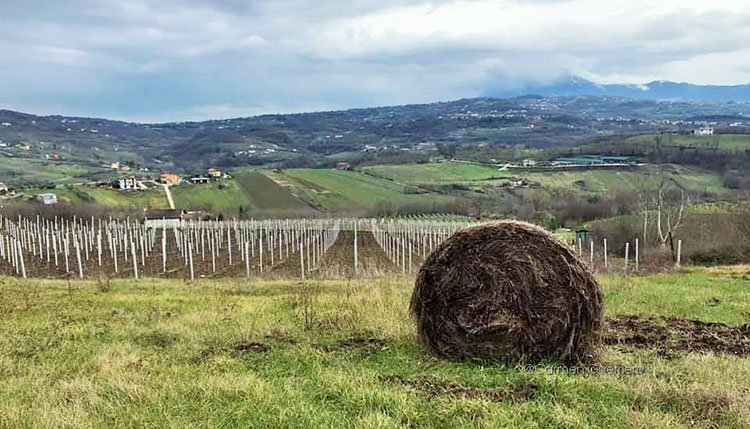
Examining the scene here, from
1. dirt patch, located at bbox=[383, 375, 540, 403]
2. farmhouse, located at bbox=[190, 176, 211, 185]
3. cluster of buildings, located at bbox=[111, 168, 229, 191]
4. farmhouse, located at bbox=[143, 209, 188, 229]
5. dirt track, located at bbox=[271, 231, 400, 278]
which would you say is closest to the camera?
dirt patch, located at bbox=[383, 375, 540, 403]

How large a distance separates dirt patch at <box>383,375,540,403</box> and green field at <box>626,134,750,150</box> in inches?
3695

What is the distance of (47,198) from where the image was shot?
76.2 m

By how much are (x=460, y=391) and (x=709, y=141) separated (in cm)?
10179

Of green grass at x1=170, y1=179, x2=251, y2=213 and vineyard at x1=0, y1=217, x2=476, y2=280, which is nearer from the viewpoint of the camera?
vineyard at x1=0, y1=217, x2=476, y2=280

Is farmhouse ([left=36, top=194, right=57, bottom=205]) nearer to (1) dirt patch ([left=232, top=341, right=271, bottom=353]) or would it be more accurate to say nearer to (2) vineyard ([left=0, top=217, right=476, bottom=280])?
(2) vineyard ([left=0, top=217, right=476, bottom=280])

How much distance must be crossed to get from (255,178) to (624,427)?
100552mm

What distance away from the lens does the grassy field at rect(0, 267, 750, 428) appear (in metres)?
6.24

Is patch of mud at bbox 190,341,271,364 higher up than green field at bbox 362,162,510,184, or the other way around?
patch of mud at bbox 190,341,271,364

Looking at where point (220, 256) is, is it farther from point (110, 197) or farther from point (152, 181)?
point (152, 181)

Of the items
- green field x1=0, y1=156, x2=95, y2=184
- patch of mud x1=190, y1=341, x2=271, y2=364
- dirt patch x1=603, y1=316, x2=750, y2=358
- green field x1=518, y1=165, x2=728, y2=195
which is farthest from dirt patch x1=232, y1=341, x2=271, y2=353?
green field x1=0, y1=156, x2=95, y2=184

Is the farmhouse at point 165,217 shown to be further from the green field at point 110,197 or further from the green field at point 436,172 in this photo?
the green field at point 436,172

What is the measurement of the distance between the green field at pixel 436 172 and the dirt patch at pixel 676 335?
3218 inches

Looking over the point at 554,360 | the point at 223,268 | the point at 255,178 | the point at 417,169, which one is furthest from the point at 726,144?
the point at 554,360

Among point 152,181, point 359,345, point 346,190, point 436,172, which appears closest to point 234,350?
point 359,345
